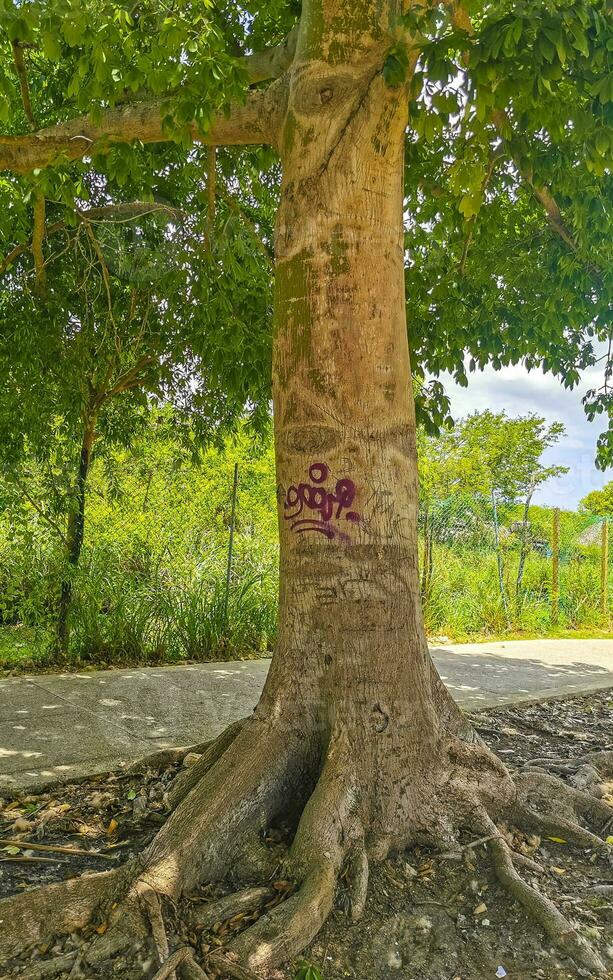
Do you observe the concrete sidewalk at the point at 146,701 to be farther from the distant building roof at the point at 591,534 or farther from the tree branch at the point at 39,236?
the distant building roof at the point at 591,534

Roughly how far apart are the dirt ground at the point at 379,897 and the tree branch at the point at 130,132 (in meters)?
3.43

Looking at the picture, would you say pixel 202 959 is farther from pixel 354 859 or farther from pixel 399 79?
pixel 399 79

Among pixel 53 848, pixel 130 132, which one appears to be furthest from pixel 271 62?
pixel 53 848

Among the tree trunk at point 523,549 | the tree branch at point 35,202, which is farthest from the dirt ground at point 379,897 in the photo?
the tree trunk at point 523,549

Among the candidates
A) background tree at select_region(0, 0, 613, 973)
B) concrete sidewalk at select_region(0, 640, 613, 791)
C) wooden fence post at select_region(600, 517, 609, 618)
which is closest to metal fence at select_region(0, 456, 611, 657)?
wooden fence post at select_region(600, 517, 609, 618)

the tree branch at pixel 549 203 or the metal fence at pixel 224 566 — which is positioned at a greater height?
the tree branch at pixel 549 203

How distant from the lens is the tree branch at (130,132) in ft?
11.9

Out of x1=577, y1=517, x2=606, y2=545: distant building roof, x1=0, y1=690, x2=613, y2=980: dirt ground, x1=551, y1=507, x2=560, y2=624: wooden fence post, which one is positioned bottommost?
x1=0, y1=690, x2=613, y2=980: dirt ground

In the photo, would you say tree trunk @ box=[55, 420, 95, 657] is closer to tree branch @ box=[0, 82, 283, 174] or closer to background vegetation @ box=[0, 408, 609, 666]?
background vegetation @ box=[0, 408, 609, 666]

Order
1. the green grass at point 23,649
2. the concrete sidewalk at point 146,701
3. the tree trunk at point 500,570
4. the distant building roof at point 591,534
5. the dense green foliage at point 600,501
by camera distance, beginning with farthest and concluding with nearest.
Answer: the dense green foliage at point 600,501 < the distant building roof at point 591,534 < the tree trunk at point 500,570 < the green grass at point 23,649 < the concrete sidewalk at point 146,701

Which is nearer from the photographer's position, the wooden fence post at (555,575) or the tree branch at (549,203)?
the tree branch at (549,203)

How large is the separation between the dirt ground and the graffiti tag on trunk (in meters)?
1.27

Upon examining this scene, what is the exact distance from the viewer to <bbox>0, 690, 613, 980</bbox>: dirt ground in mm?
2332

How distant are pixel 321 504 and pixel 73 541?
509 centimetres
